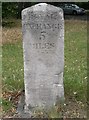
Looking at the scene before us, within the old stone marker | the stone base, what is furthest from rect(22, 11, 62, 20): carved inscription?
the stone base

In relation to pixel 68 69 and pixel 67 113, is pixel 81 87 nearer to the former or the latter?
pixel 67 113

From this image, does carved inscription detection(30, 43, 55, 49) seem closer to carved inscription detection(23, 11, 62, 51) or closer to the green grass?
carved inscription detection(23, 11, 62, 51)

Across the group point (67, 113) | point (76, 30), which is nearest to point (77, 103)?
point (67, 113)

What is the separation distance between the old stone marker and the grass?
0.41m

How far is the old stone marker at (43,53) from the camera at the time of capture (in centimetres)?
665

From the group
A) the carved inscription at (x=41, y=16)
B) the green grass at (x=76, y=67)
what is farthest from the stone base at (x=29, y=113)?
the carved inscription at (x=41, y=16)

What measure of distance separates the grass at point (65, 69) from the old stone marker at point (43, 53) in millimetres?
405

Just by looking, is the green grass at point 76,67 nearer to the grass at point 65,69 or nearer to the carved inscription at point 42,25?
the grass at point 65,69

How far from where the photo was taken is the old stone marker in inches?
262

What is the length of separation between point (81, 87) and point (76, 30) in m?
14.1

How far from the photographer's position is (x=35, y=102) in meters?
6.96

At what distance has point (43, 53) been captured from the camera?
6773 mm

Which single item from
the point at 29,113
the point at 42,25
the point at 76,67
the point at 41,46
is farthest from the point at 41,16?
the point at 76,67

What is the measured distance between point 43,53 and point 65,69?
3728 millimetres
